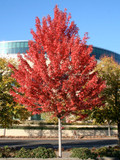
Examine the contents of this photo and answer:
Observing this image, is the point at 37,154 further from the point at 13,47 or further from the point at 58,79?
the point at 13,47

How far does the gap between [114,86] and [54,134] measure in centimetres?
2214

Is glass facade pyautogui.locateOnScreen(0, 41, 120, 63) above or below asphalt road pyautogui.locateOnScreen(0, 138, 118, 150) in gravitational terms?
above

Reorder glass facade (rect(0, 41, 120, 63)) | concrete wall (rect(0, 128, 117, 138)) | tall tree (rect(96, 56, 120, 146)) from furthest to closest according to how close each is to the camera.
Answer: glass facade (rect(0, 41, 120, 63)), concrete wall (rect(0, 128, 117, 138)), tall tree (rect(96, 56, 120, 146))

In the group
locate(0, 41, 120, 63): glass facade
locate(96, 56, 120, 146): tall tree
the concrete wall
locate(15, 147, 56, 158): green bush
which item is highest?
locate(0, 41, 120, 63): glass facade

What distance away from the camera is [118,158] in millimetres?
10938

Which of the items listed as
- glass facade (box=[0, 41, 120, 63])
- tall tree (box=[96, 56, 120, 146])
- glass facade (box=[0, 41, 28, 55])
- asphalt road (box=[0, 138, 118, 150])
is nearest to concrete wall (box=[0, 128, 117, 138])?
asphalt road (box=[0, 138, 118, 150])

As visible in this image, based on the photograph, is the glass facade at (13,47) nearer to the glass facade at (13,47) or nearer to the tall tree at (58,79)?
the glass facade at (13,47)

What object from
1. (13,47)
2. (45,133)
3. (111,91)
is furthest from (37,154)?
(13,47)

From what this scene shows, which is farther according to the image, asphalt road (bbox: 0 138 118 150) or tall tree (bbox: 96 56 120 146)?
asphalt road (bbox: 0 138 118 150)

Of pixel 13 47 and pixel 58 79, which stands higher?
pixel 13 47

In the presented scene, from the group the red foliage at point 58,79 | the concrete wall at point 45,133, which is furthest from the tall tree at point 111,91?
the concrete wall at point 45,133

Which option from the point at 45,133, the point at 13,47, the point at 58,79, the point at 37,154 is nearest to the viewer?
the point at 58,79

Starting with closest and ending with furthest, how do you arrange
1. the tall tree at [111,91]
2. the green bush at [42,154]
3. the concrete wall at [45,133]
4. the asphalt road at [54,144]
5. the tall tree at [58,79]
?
the tall tree at [58,79] → the green bush at [42,154] → the tall tree at [111,91] → the asphalt road at [54,144] → the concrete wall at [45,133]

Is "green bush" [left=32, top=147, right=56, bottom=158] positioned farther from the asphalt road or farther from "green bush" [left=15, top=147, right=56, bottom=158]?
the asphalt road
